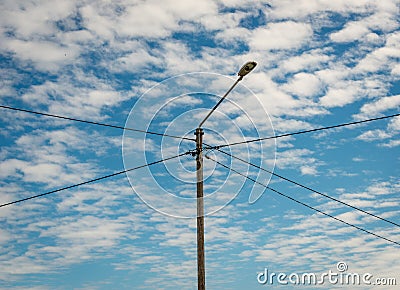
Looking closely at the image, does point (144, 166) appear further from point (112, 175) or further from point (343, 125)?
point (343, 125)

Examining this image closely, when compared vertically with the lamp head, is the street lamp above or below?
below

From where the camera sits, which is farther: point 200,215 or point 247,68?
point 200,215

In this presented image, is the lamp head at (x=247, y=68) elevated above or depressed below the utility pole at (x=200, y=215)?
above

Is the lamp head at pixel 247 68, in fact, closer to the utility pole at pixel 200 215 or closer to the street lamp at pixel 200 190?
the street lamp at pixel 200 190

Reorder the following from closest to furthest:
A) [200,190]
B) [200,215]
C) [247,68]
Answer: [247,68]
[200,215]
[200,190]

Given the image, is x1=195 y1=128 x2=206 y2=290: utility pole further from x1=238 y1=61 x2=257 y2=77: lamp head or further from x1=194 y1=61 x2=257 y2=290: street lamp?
x1=238 y1=61 x2=257 y2=77: lamp head

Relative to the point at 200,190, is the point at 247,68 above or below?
above

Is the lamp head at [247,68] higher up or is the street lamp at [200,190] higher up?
the lamp head at [247,68]

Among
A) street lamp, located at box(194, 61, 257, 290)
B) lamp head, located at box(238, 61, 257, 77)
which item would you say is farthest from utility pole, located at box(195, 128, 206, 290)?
lamp head, located at box(238, 61, 257, 77)

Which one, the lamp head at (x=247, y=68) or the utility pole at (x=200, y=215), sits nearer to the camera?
the lamp head at (x=247, y=68)

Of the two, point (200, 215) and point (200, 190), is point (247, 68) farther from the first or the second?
point (200, 215)

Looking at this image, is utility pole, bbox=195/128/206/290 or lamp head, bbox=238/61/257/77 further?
utility pole, bbox=195/128/206/290

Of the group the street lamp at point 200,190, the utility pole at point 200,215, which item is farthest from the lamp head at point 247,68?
the utility pole at point 200,215

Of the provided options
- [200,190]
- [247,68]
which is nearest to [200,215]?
[200,190]
